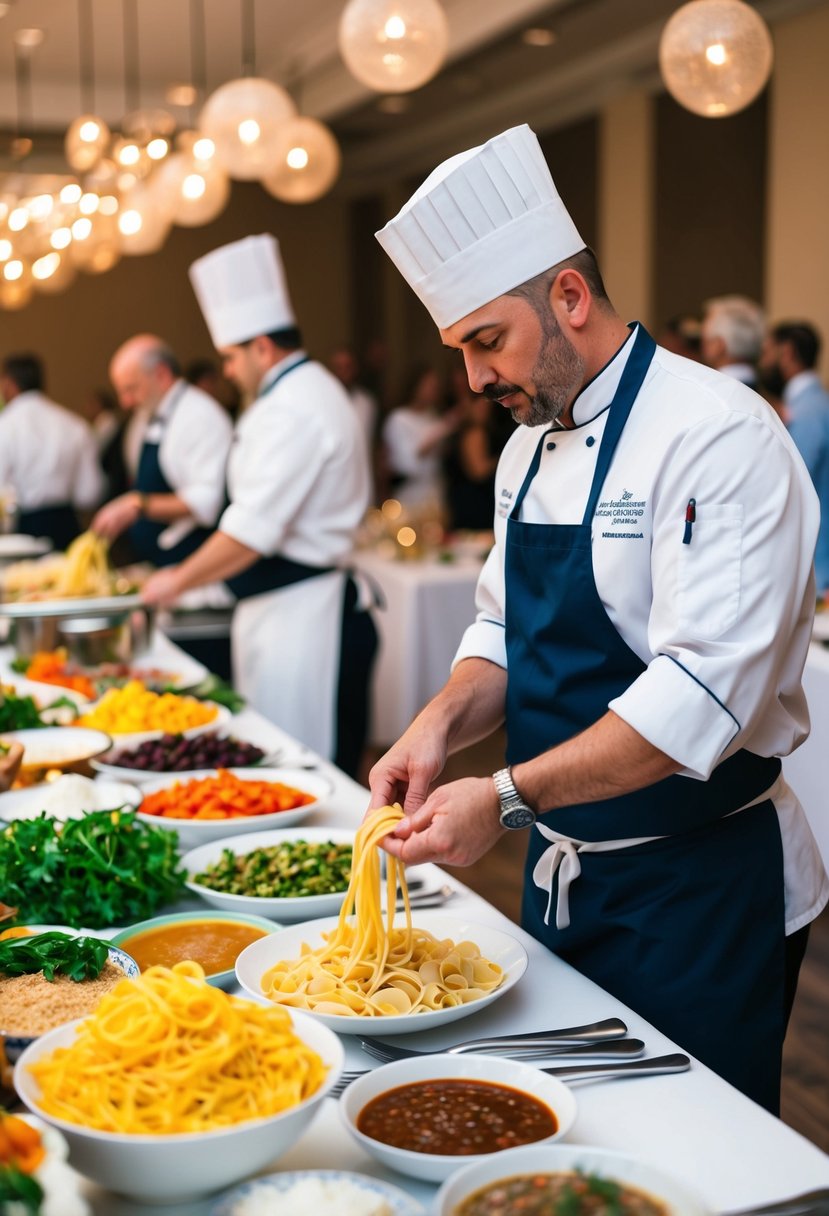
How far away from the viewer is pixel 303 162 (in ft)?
15.2

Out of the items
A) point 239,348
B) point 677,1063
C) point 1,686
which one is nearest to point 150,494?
point 239,348

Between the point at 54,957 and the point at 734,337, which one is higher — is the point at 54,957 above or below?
below

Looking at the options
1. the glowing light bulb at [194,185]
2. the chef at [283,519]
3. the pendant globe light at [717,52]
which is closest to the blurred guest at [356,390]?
the glowing light bulb at [194,185]

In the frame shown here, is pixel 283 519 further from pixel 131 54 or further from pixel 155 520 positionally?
pixel 131 54

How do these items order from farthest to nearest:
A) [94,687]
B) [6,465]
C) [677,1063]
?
[6,465], [94,687], [677,1063]

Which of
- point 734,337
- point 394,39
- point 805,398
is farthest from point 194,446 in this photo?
point 805,398

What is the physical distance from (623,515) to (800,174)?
6377 mm

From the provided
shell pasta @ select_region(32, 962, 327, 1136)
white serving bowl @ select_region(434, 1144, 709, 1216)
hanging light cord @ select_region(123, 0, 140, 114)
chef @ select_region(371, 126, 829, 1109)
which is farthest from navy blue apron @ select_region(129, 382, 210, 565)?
white serving bowl @ select_region(434, 1144, 709, 1216)

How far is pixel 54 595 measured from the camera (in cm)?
348

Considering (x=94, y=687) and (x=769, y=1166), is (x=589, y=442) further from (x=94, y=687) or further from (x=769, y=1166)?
(x=94, y=687)

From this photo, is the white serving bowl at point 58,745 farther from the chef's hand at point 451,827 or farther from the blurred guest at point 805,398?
the blurred guest at point 805,398

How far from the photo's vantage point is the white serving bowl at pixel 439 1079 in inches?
39.6

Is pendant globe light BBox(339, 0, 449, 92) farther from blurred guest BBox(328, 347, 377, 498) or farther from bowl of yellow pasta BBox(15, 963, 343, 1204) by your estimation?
blurred guest BBox(328, 347, 377, 498)

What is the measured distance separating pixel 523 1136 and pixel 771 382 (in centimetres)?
485
